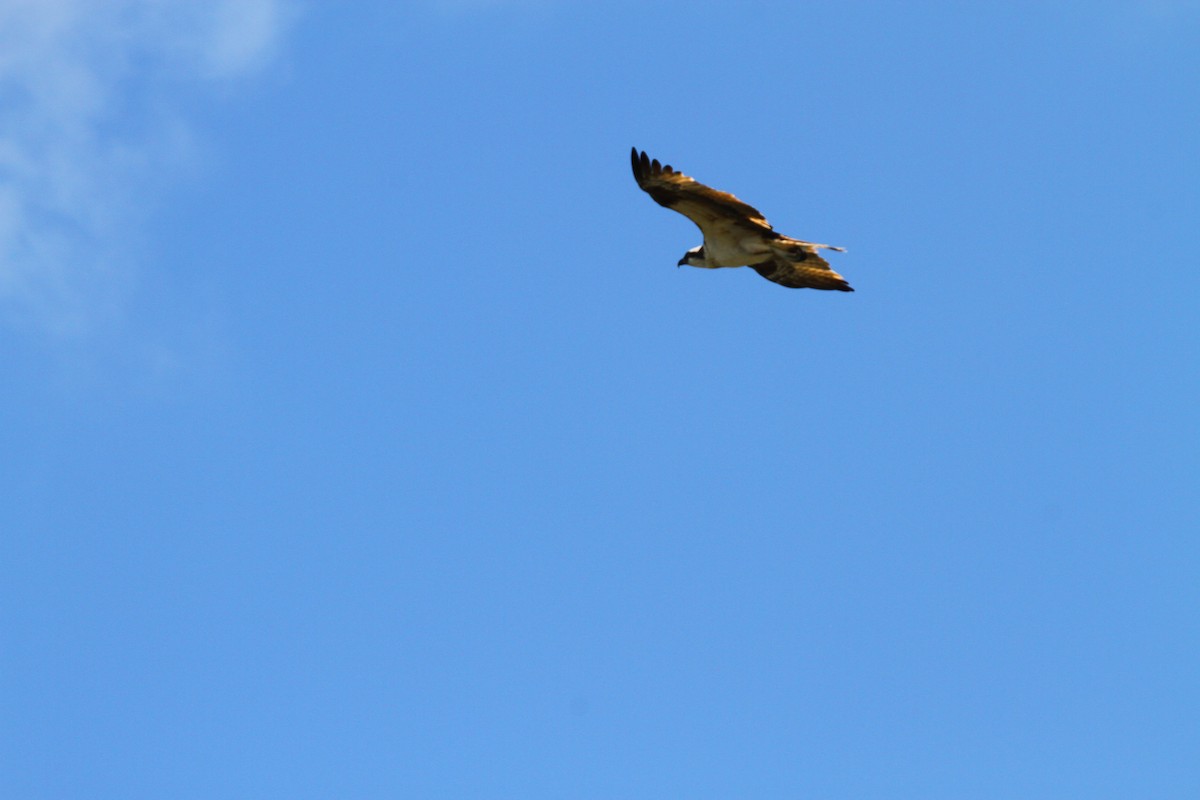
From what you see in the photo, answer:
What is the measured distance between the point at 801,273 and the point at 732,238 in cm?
155

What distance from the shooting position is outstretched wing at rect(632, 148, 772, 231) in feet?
91.5

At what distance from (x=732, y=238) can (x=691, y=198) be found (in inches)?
54.2

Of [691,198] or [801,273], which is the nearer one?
[691,198]

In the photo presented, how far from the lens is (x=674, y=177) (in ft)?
91.6

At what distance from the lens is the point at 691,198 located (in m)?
28.3

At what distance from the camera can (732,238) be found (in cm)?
2933

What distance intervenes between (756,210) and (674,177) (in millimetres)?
1515

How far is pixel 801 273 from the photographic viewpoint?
30078 millimetres

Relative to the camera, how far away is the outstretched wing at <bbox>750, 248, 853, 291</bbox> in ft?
97.6

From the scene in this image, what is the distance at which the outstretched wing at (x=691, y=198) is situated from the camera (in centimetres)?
2789

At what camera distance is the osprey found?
28.0 meters

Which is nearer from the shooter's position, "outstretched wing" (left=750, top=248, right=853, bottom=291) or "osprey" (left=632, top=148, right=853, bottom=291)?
"osprey" (left=632, top=148, right=853, bottom=291)

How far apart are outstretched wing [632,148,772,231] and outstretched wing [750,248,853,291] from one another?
1.23 m

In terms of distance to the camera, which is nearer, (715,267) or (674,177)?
(674,177)
